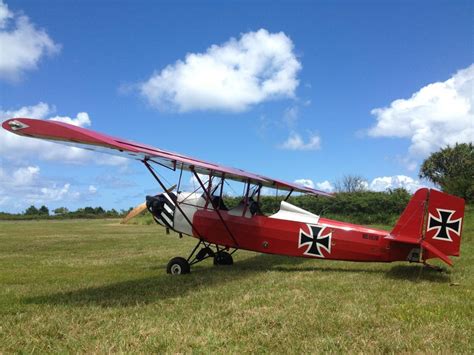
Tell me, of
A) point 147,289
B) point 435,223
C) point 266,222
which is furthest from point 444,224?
point 147,289

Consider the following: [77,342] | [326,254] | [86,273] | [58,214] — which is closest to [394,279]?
[326,254]

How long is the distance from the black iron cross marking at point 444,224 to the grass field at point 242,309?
80cm

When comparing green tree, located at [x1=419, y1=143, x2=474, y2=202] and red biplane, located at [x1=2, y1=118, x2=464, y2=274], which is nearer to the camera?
red biplane, located at [x1=2, y1=118, x2=464, y2=274]

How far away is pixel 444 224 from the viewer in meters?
8.01

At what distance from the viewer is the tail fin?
26.1 ft

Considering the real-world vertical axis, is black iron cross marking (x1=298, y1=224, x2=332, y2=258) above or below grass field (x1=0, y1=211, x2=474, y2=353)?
above

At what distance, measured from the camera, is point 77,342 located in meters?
4.38

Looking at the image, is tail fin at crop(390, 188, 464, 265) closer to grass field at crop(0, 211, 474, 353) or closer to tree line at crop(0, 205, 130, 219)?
grass field at crop(0, 211, 474, 353)

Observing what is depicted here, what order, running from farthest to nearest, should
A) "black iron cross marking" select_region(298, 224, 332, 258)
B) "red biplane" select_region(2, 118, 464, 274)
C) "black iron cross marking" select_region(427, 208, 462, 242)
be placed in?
"black iron cross marking" select_region(298, 224, 332, 258)
"black iron cross marking" select_region(427, 208, 462, 242)
"red biplane" select_region(2, 118, 464, 274)

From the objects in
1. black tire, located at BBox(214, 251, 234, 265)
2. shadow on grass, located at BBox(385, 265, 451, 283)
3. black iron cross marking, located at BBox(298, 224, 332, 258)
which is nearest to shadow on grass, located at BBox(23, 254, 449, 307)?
shadow on grass, located at BBox(385, 265, 451, 283)

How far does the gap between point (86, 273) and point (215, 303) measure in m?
4.59

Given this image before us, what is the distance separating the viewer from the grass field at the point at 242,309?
4289 mm

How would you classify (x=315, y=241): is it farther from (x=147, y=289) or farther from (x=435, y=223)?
(x=147, y=289)

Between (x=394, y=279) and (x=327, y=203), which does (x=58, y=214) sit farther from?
(x=394, y=279)
